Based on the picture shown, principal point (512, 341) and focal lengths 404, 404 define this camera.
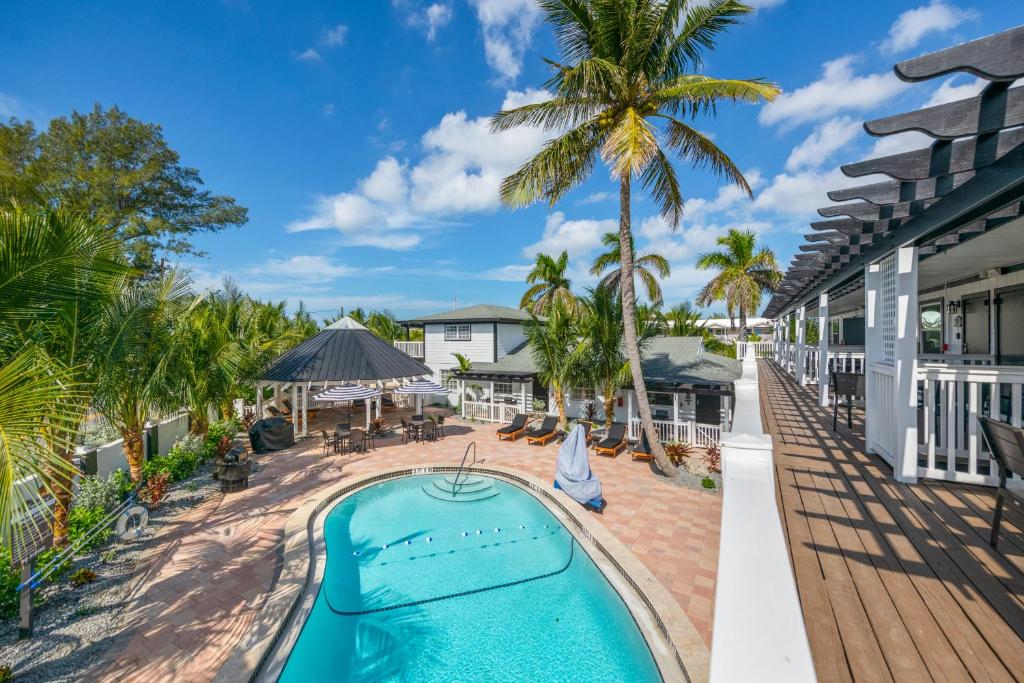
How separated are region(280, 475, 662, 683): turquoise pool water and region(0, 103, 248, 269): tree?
2221 cm

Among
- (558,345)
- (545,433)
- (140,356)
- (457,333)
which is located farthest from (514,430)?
(140,356)

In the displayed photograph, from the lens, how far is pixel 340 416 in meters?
21.1

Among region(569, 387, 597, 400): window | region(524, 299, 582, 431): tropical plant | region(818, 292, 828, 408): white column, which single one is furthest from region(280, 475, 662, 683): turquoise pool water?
region(569, 387, 597, 400): window

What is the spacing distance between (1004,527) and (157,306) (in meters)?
13.5

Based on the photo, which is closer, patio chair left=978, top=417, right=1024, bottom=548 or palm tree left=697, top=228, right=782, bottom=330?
patio chair left=978, top=417, right=1024, bottom=548

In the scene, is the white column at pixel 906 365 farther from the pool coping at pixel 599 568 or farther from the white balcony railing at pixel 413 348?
the white balcony railing at pixel 413 348

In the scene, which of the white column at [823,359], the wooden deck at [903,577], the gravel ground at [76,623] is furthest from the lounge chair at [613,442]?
the gravel ground at [76,623]

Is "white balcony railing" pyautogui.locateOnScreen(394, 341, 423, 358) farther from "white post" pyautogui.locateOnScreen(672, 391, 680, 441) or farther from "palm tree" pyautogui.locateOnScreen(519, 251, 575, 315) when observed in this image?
"white post" pyautogui.locateOnScreen(672, 391, 680, 441)

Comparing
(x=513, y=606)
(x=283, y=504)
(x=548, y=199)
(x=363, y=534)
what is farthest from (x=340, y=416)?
A: (x=513, y=606)

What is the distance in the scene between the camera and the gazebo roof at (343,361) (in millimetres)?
15422

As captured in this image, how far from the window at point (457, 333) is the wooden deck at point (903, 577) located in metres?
19.4

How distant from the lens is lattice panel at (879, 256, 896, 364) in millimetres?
5336

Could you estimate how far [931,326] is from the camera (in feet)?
39.5

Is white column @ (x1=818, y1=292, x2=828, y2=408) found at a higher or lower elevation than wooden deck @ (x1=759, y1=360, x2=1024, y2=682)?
higher
